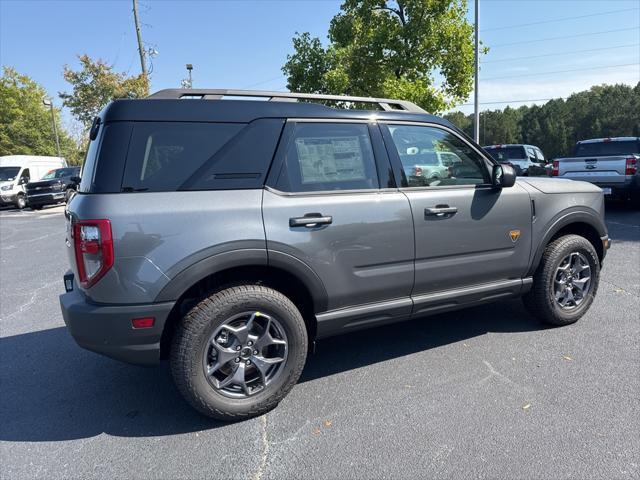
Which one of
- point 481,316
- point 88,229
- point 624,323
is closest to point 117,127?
point 88,229

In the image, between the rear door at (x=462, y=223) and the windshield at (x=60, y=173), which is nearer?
the rear door at (x=462, y=223)

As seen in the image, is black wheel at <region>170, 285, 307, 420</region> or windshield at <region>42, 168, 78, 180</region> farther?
windshield at <region>42, 168, 78, 180</region>

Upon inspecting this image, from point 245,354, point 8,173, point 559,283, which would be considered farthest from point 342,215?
point 8,173

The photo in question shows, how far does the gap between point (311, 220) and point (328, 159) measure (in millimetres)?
492

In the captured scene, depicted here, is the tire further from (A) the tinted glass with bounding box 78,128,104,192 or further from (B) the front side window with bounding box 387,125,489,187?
(A) the tinted glass with bounding box 78,128,104,192

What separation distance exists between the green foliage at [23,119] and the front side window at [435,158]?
141ft

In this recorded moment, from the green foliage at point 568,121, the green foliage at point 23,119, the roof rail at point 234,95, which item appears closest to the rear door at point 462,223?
the roof rail at point 234,95

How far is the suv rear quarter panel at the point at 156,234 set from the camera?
253cm

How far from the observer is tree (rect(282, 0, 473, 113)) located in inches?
569

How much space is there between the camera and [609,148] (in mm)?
11438

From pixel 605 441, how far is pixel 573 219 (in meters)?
2.11

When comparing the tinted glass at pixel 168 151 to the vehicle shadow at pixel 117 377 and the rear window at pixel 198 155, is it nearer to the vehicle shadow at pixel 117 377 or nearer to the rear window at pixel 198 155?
the rear window at pixel 198 155

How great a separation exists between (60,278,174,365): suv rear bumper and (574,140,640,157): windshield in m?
11.6

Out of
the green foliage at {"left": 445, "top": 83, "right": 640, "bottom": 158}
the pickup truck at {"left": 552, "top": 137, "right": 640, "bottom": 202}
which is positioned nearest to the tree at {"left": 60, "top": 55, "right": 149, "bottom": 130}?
the pickup truck at {"left": 552, "top": 137, "right": 640, "bottom": 202}
